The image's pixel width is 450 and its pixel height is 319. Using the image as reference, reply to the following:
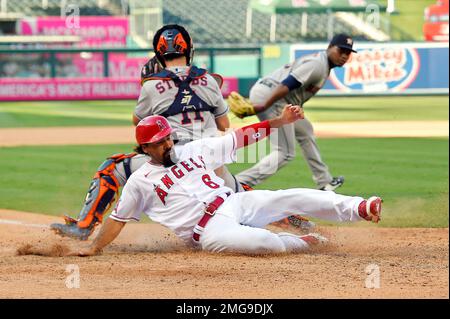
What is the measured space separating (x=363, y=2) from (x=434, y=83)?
588cm

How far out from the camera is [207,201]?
6.65m

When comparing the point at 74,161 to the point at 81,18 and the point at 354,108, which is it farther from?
the point at 81,18

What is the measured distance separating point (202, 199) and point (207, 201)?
0.13 ft

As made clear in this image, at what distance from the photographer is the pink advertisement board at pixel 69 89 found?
81.9 ft

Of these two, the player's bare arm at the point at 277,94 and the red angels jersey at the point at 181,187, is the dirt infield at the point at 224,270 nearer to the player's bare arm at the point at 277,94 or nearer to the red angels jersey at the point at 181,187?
the red angels jersey at the point at 181,187

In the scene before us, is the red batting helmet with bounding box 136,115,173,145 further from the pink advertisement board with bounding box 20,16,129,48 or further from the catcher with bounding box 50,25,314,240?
the pink advertisement board with bounding box 20,16,129,48

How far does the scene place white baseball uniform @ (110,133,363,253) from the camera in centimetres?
654

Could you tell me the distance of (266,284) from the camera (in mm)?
5566

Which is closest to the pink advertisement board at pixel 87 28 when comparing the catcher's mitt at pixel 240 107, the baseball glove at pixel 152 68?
the catcher's mitt at pixel 240 107

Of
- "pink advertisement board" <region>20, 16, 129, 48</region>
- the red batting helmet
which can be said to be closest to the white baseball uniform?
the red batting helmet

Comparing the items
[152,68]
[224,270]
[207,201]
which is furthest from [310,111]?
[224,270]

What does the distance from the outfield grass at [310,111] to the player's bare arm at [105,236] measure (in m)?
10.7

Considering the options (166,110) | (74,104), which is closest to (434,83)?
(74,104)

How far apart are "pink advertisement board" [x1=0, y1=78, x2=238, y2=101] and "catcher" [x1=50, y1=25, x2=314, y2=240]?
59.3 ft
